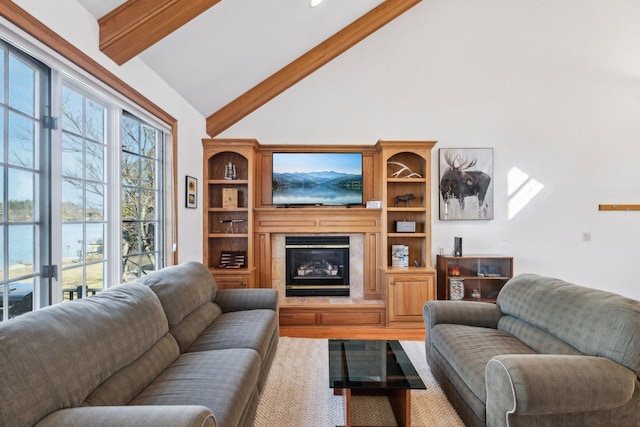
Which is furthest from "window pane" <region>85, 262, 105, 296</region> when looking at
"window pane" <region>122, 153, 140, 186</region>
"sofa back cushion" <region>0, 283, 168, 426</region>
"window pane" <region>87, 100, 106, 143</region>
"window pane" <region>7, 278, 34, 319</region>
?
"window pane" <region>87, 100, 106, 143</region>

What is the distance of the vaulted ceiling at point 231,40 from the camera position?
85.0 inches

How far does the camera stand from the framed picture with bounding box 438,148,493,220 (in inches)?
173

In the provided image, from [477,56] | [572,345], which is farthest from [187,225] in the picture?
[477,56]

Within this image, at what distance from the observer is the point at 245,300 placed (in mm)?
3111

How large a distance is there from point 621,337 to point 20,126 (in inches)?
128

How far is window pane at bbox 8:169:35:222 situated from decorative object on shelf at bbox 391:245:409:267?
357 cm

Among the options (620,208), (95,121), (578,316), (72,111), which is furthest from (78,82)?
(620,208)

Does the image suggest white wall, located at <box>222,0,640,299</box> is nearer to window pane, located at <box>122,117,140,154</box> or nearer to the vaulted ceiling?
the vaulted ceiling

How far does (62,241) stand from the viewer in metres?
1.97

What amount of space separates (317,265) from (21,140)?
3316 mm

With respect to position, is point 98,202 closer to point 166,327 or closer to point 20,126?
point 20,126

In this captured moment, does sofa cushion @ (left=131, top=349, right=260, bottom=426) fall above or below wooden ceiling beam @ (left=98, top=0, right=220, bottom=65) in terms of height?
below

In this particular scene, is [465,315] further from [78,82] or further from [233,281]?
[78,82]

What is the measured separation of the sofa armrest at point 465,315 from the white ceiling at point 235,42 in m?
2.95
